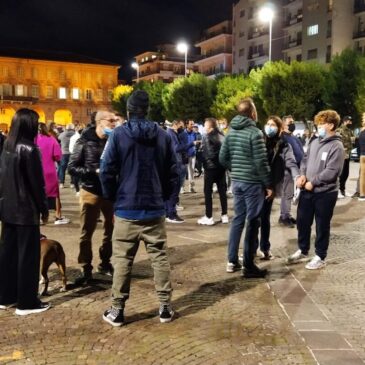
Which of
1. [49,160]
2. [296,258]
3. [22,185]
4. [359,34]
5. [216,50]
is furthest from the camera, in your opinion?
[216,50]

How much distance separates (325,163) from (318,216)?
0.71m

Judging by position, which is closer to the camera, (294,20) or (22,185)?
(22,185)

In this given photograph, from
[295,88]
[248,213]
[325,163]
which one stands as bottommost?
[248,213]

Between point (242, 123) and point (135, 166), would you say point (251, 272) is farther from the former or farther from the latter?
point (135, 166)

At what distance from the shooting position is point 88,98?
334 feet

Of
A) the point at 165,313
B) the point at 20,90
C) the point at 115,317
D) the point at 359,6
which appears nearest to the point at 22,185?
the point at 115,317

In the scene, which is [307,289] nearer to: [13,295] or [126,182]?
[126,182]

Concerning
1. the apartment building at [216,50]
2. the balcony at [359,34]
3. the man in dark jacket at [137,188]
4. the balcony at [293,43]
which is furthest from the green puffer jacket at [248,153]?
the apartment building at [216,50]

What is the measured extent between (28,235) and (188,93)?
175ft

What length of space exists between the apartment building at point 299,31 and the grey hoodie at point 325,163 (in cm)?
5699

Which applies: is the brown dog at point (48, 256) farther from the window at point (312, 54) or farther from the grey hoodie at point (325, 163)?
the window at point (312, 54)

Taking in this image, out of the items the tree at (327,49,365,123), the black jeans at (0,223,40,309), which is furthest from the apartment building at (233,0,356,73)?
the black jeans at (0,223,40,309)

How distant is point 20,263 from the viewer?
535cm

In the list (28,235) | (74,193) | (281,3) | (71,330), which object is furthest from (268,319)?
(281,3)
